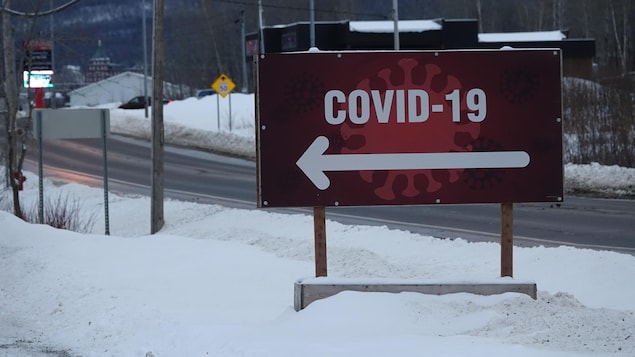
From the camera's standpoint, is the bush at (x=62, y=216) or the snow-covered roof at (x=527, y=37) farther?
the snow-covered roof at (x=527, y=37)

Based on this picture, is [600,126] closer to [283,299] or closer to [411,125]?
[283,299]

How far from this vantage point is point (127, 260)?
1197 centimetres

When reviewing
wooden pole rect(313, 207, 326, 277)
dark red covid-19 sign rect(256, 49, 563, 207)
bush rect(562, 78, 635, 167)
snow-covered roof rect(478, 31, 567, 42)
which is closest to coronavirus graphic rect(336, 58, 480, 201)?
dark red covid-19 sign rect(256, 49, 563, 207)

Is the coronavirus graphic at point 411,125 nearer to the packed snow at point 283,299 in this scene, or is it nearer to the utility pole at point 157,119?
the packed snow at point 283,299

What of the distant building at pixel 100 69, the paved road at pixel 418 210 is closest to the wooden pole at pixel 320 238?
the paved road at pixel 418 210

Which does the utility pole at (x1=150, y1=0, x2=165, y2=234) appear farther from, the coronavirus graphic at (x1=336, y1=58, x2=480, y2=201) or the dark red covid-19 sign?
the coronavirus graphic at (x1=336, y1=58, x2=480, y2=201)

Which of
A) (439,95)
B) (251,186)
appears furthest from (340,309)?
(251,186)

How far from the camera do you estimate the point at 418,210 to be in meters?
19.8

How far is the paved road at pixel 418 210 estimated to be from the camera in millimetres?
15664

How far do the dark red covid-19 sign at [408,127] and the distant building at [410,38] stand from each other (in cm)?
4084

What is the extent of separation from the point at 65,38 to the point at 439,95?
1435 cm

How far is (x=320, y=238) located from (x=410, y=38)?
4312 centimetres

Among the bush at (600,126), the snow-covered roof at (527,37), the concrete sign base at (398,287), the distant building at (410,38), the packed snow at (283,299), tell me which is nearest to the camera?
the packed snow at (283,299)

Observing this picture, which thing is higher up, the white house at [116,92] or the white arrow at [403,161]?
the white house at [116,92]
